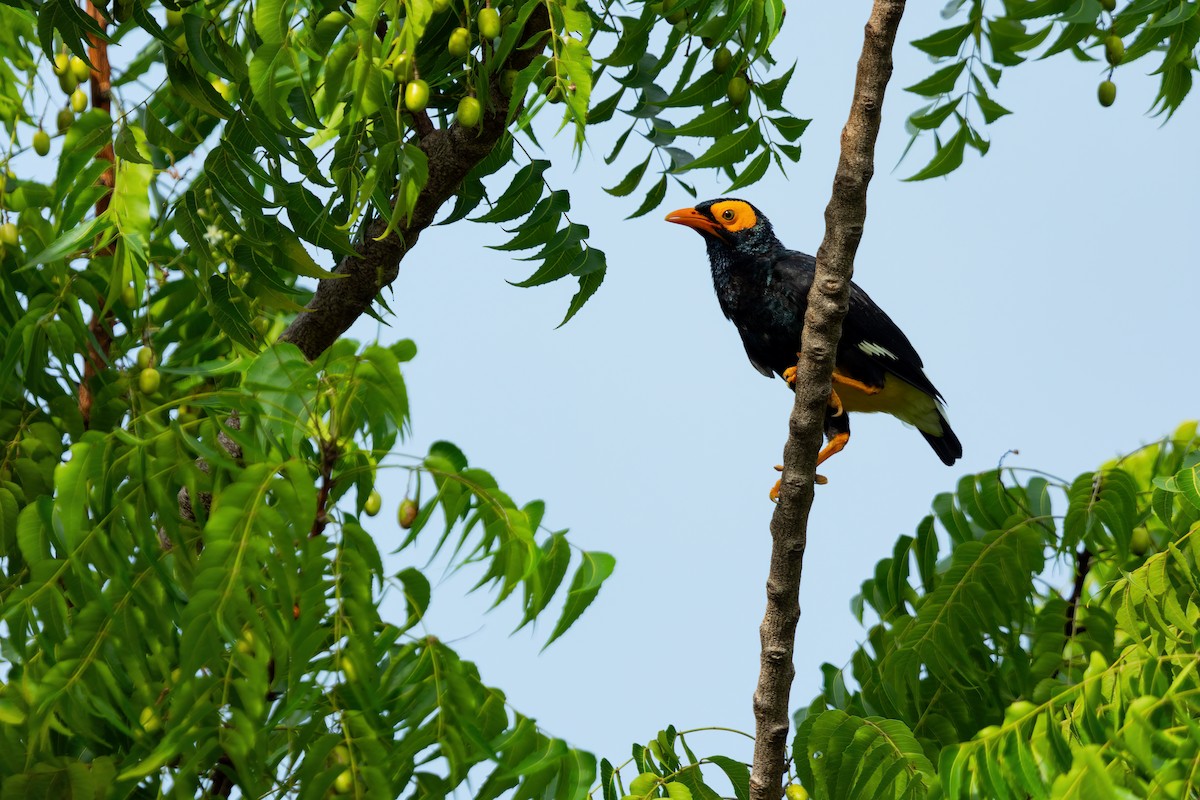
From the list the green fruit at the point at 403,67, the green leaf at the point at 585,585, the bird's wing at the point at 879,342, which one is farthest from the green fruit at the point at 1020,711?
the bird's wing at the point at 879,342

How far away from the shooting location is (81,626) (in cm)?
276

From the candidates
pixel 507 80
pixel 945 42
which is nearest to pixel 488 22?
pixel 507 80

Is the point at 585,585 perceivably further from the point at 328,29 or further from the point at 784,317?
the point at 784,317

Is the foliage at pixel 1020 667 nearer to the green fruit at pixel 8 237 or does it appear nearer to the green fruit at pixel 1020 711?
the green fruit at pixel 1020 711

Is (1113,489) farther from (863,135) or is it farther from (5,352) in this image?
(5,352)

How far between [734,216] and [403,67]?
137 inches

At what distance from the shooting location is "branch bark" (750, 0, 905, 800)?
3.00 metres

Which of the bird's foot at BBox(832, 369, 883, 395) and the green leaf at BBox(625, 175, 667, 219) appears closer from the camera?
the green leaf at BBox(625, 175, 667, 219)

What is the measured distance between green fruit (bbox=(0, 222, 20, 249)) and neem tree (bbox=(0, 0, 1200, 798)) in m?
0.01

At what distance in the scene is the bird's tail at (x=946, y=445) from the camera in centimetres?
691

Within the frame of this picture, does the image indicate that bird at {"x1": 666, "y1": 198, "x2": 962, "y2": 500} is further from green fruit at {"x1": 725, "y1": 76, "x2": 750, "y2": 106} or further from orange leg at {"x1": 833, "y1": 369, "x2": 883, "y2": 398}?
green fruit at {"x1": 725, "y1": 76, "x2": 750, "y2": 106}

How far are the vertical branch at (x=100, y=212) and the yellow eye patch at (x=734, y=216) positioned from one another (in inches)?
112

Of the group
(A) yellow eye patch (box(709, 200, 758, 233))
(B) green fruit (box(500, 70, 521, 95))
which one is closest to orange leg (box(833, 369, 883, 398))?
(A) yellow eye patch (box(709, 200, 758, 233))

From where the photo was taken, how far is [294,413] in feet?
8.43
